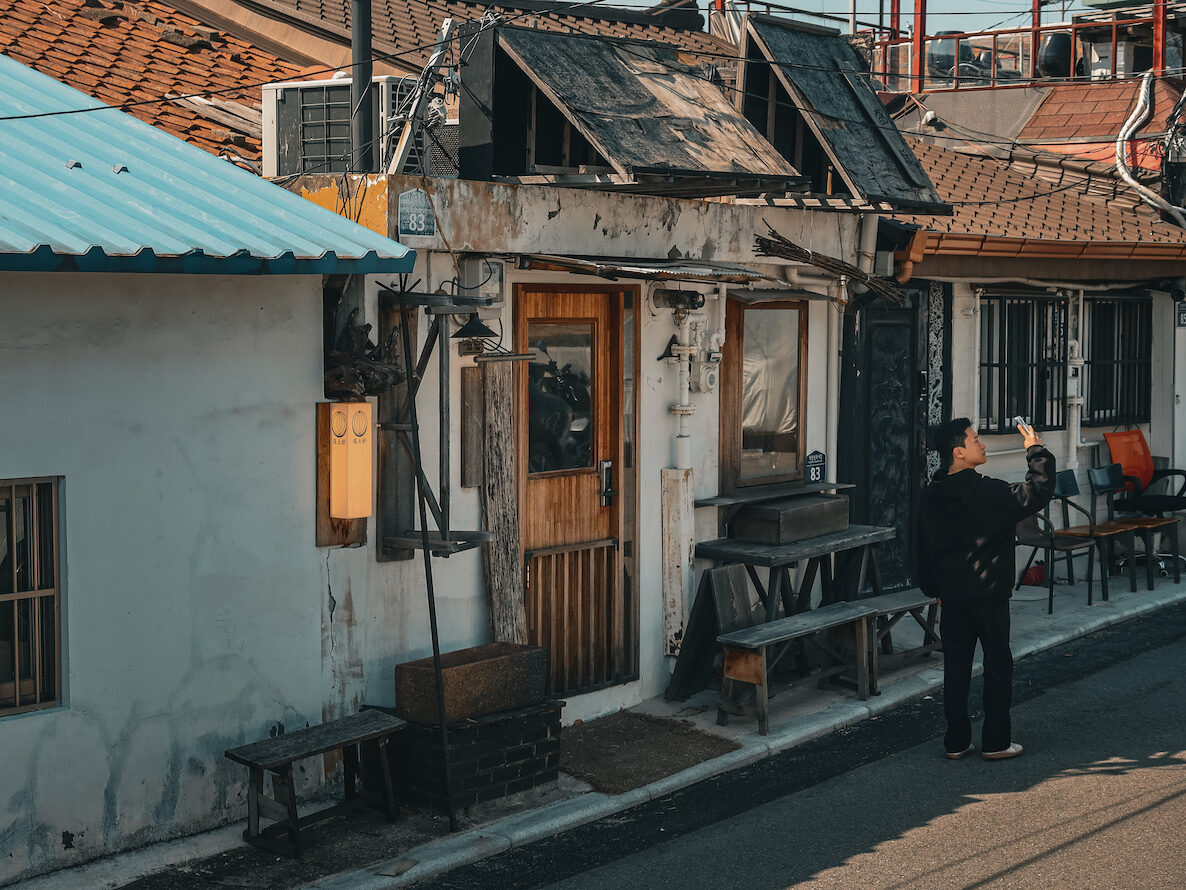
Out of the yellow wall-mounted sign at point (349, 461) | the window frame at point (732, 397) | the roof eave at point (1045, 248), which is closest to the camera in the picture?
the yellow wall-mounted sign at point (349, 461)

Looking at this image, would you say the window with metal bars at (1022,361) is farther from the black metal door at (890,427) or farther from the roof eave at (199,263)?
the roof eave at (199,263)

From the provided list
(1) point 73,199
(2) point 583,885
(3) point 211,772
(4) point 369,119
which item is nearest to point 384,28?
(4) point 369,119

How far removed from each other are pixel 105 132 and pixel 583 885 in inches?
189

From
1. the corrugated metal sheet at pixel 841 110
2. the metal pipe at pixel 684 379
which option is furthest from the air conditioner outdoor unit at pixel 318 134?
the corrugated metal sheet at pixel 841 110

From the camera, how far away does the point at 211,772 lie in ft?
24.2

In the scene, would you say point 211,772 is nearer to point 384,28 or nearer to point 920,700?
point 920,700

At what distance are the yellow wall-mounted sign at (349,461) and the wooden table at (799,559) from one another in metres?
3.28

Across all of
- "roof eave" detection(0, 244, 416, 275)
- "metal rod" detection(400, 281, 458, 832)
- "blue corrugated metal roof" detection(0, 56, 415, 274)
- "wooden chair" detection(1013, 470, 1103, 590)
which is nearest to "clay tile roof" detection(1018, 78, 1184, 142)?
"wooden chair" detection(1013, 470, 1103, 590)

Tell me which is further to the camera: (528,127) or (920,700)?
(920,700)

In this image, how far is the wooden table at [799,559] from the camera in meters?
10.1

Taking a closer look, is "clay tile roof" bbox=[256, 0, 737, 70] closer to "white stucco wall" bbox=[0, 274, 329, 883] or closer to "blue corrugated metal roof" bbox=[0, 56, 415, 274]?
"blue corrugated metal roof" bbox=[0, 56, 415, 274]

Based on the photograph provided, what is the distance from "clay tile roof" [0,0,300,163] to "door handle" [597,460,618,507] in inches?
127

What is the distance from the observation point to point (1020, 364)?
1463 centimetres

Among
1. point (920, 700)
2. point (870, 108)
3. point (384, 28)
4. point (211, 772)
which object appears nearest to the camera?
point (211, 772)
